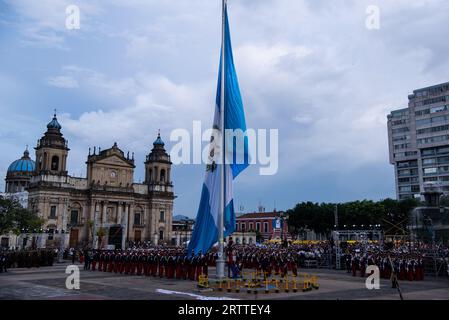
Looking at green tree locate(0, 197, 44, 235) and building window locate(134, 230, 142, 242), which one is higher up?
green tree locate(0, 197, 44, 235)

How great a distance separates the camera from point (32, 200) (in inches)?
2463

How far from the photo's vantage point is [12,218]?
1654 inches

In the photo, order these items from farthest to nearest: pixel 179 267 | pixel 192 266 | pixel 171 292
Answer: pixel 179 267, pixel 192 266, pixel 171 292

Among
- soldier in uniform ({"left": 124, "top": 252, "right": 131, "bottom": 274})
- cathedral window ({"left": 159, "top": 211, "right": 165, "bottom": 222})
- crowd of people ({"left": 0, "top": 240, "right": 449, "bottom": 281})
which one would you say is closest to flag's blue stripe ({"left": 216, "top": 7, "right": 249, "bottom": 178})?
crowd of people ({"left": 0, "top": 240, "right": 449, "bottom": 281})

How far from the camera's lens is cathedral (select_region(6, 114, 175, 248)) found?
6153cm

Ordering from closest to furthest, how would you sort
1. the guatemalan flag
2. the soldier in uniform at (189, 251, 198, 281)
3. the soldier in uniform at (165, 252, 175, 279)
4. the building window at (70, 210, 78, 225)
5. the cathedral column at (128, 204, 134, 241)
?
the guatemalan flag
the soldier in uniform at (189, 251, 198, 281)
the soldier in uniform at (165, 252, 175, 279)
the building window at (70, 210, 78, 225)
the cathedral column at (128, 204, 134, 241)

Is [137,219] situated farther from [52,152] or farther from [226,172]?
[226,172]

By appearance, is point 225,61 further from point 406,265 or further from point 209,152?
point 406,265

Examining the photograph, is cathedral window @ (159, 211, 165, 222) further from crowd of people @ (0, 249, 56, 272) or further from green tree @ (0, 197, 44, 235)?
crowd of people @ (0, 249, 56, 272)

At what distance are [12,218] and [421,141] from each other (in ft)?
263

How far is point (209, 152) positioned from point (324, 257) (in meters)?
18.6

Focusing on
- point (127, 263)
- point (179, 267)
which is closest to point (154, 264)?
point (179, 267)

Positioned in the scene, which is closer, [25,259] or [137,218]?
[25,259]

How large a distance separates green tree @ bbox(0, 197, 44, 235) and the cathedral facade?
28.5 feet
